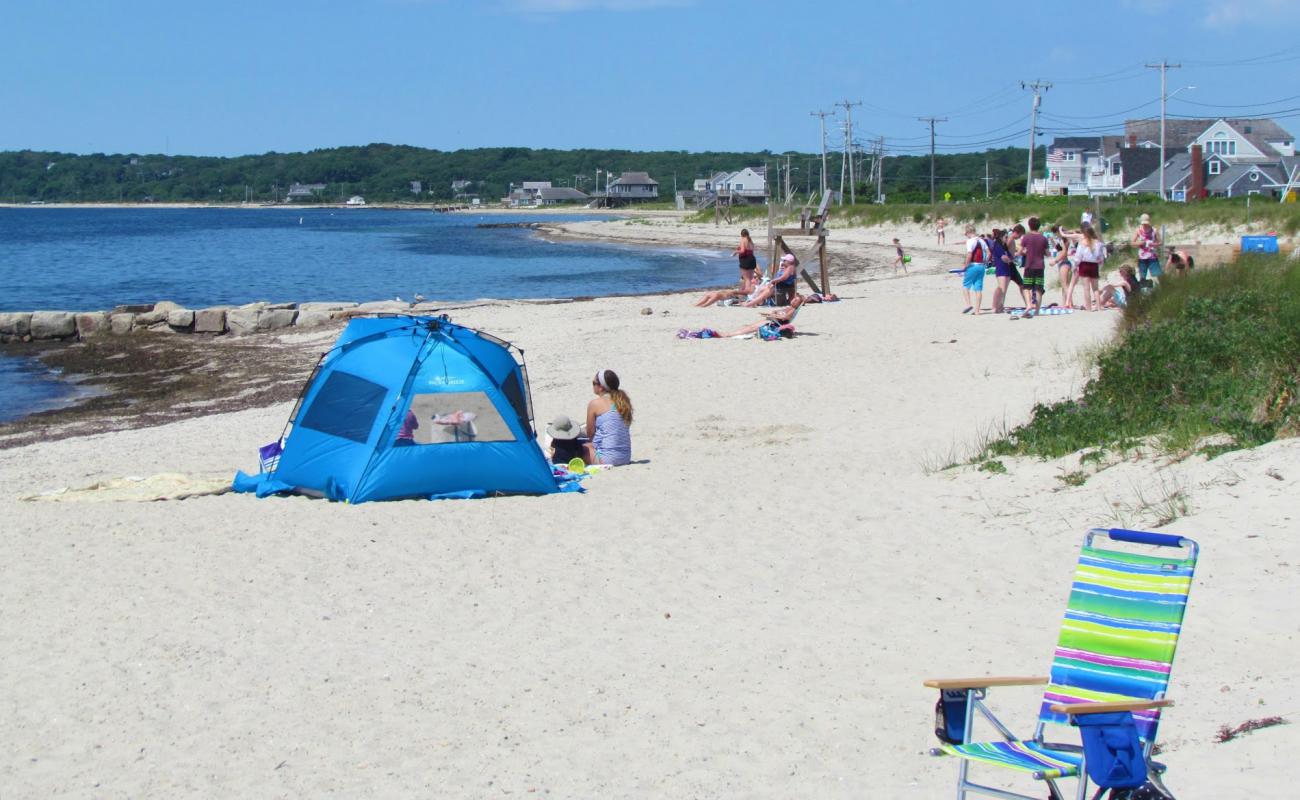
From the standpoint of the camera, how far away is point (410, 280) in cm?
4756

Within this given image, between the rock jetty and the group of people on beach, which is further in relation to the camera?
the rock jetty

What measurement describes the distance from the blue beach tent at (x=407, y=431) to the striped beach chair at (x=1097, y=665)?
249 inches

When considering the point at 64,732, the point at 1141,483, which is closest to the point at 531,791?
the point at 64,732

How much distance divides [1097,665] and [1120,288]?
15977 mm

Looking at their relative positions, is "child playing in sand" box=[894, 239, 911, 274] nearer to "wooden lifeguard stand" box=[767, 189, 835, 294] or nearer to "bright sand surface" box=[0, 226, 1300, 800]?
"wooden lifeguard stand" box=[767, 189, 835, 294]

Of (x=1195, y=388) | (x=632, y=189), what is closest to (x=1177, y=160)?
(x=1195, y=388)

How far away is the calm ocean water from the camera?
1524 inches

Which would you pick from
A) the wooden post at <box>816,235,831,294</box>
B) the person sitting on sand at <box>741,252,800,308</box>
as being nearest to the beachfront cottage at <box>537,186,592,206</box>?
the wooden post at <box>816,235,831,294</box>

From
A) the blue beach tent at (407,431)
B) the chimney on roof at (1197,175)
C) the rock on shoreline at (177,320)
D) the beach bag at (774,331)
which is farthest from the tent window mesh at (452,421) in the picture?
the chimney on roof at (1197,175)

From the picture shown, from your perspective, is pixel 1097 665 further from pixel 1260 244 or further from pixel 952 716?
pixel 1260 244

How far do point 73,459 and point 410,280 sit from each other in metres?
34.1

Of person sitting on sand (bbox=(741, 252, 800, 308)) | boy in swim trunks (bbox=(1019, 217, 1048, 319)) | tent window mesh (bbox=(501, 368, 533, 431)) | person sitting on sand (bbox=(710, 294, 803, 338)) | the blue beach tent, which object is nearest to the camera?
A: the blue beach tent

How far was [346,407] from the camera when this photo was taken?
36.6ft

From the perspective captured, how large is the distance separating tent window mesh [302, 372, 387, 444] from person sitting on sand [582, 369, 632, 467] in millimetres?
1986
